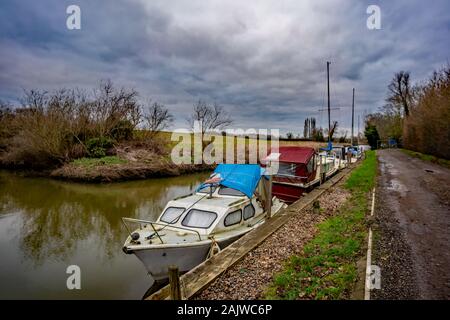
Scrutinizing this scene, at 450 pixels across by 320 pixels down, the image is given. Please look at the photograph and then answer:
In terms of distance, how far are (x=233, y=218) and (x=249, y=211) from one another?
1.03m

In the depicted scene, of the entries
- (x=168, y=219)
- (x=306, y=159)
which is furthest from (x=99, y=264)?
(x=306, y=159)

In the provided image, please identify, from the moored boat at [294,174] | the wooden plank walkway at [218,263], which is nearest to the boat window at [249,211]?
the wooden plank walkway at [218,263]

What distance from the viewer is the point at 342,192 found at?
12.8 m

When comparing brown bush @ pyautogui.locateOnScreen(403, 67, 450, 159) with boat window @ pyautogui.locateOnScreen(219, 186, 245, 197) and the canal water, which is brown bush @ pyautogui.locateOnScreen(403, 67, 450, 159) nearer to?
boat window @ pyautogui.locateOnScreen(219, 186, 245, 197)

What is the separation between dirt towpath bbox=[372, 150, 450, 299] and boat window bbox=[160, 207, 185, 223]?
5359mm

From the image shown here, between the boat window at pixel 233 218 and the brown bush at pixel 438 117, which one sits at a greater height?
the brown bush at pixel 438 117

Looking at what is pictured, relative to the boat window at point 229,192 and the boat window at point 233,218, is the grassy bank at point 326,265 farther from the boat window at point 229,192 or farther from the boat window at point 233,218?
the boat window at point 229,192

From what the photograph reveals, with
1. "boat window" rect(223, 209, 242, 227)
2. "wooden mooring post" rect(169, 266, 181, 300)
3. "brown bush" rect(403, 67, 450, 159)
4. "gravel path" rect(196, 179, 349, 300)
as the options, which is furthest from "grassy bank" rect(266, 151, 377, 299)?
"brown bush" rect(403, 67, 450, 159)

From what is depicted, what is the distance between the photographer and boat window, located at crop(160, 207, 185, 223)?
7.99m

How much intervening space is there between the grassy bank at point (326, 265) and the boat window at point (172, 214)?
3.86 m

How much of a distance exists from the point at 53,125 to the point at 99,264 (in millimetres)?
20785

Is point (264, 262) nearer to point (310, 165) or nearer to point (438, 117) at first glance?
point (310, 165)

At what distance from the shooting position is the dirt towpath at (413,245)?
14.1 ft
